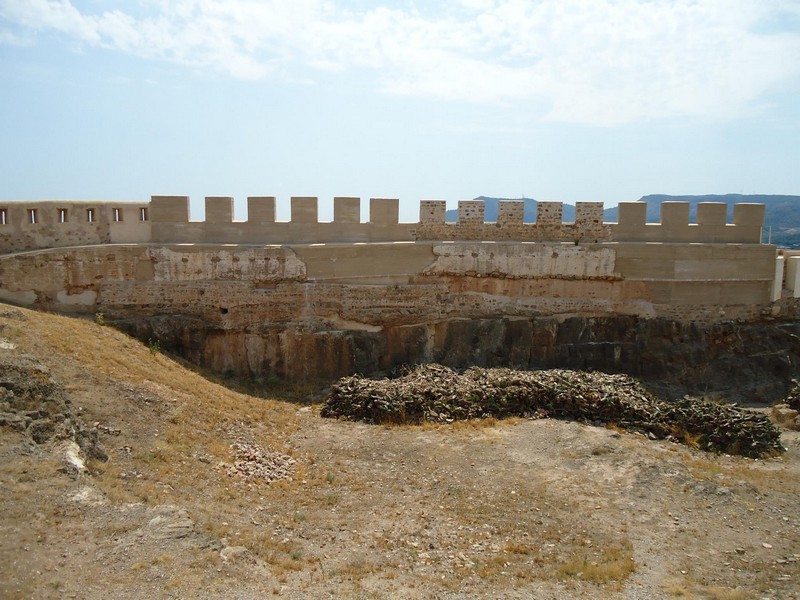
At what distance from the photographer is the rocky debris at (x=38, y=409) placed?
633cm

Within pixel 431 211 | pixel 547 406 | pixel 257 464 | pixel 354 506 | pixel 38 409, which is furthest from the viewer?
pixel 431 211

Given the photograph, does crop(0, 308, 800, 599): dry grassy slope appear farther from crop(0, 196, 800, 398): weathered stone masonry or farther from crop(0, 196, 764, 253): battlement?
crop(0, 196, 764, 253): battlement

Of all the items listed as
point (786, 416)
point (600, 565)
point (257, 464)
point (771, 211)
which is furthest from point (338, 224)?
point (771, 211)

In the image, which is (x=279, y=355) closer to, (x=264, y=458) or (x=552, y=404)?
(x=264, y=458)

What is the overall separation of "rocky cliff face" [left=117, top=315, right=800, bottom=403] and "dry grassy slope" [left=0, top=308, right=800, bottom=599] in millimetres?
1362

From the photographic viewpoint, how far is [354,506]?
6965mm

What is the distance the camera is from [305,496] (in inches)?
282

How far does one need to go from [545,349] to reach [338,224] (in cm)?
425

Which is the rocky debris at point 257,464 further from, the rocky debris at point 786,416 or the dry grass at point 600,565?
the rocky debris at point 786,416

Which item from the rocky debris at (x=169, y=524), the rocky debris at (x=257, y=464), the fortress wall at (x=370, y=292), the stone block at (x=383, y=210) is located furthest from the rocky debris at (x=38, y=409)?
the stone block at (x=383, y=210)

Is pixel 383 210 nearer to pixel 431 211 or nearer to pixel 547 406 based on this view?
pixel 431 211

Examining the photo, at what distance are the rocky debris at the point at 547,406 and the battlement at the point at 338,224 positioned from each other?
2.89 m

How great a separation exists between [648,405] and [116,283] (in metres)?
8.39

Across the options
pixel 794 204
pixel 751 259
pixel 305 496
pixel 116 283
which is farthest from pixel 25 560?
pixel 794 204
